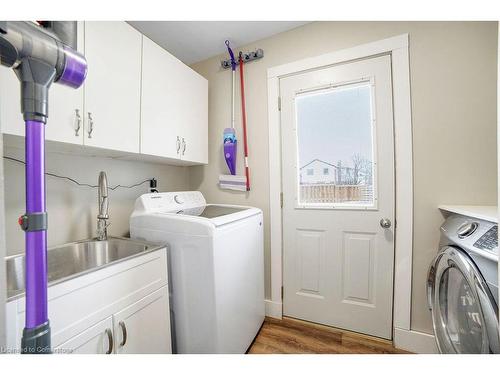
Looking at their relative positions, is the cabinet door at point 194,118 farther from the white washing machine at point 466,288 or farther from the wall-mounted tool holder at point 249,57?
the white washing machine at point 466,288

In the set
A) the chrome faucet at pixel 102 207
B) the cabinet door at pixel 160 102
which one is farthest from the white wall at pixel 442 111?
the chrome faucet at pixel 102 207

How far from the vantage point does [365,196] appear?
5.20 feet

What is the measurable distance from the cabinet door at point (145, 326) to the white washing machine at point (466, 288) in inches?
55.5

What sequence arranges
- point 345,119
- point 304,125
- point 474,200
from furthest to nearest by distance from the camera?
point 304,125, point 345,119, point 474,200

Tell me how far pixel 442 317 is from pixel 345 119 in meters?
1.41

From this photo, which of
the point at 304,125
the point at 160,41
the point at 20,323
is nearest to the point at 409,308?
the point at 304,125

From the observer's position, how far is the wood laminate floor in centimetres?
146

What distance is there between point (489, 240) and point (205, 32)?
2238 mm

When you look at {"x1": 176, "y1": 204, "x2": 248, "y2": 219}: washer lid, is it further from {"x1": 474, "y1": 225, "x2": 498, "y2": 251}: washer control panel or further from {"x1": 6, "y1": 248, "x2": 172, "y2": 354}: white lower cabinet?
{"x1": 474, "y1": 225, "x2": 498, "y2": 251}: washer control panel

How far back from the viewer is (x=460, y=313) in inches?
40.0

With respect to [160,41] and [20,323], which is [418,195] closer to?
[20,323]

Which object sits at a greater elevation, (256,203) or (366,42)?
(366,42)

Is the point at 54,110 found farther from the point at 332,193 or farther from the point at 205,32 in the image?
the point at 332,193

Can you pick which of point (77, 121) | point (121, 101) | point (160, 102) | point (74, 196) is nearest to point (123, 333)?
point (74, 196)
